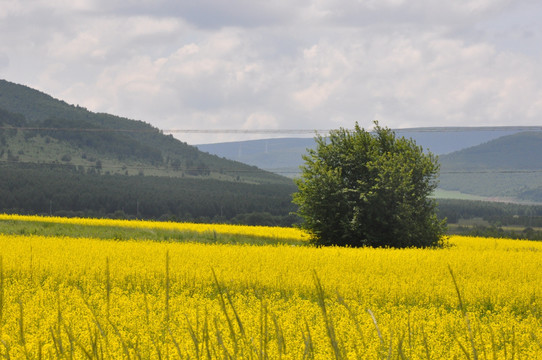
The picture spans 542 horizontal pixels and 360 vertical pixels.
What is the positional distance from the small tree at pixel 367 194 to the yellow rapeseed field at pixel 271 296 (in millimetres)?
10078

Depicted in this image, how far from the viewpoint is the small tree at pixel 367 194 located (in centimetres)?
3581

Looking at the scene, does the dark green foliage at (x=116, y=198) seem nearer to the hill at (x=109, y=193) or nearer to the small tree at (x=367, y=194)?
the hill at (x=109, y=193)

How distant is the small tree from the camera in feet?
117

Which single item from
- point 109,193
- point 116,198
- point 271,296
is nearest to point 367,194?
point 271,296

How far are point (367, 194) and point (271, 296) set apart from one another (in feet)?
67.7

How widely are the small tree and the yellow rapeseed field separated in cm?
1008

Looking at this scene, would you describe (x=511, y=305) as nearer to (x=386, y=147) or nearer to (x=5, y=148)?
(x=386, y=147)

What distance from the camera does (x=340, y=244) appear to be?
1443 inches

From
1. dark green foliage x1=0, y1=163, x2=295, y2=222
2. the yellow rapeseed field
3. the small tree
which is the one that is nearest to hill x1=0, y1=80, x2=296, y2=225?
dark green foliage x1=0, y1=163, x2=295, y2=222

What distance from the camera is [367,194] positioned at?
1394 inches

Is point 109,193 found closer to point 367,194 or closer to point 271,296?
point 367,194

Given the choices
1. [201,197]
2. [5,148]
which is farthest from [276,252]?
[5,148]

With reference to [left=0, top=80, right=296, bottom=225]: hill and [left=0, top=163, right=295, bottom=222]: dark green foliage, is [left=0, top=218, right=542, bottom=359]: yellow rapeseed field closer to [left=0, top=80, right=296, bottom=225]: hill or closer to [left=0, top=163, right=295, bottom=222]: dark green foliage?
[left=0, top=80, right=296, bottom=225]: hill

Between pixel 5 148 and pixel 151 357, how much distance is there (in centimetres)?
18133
